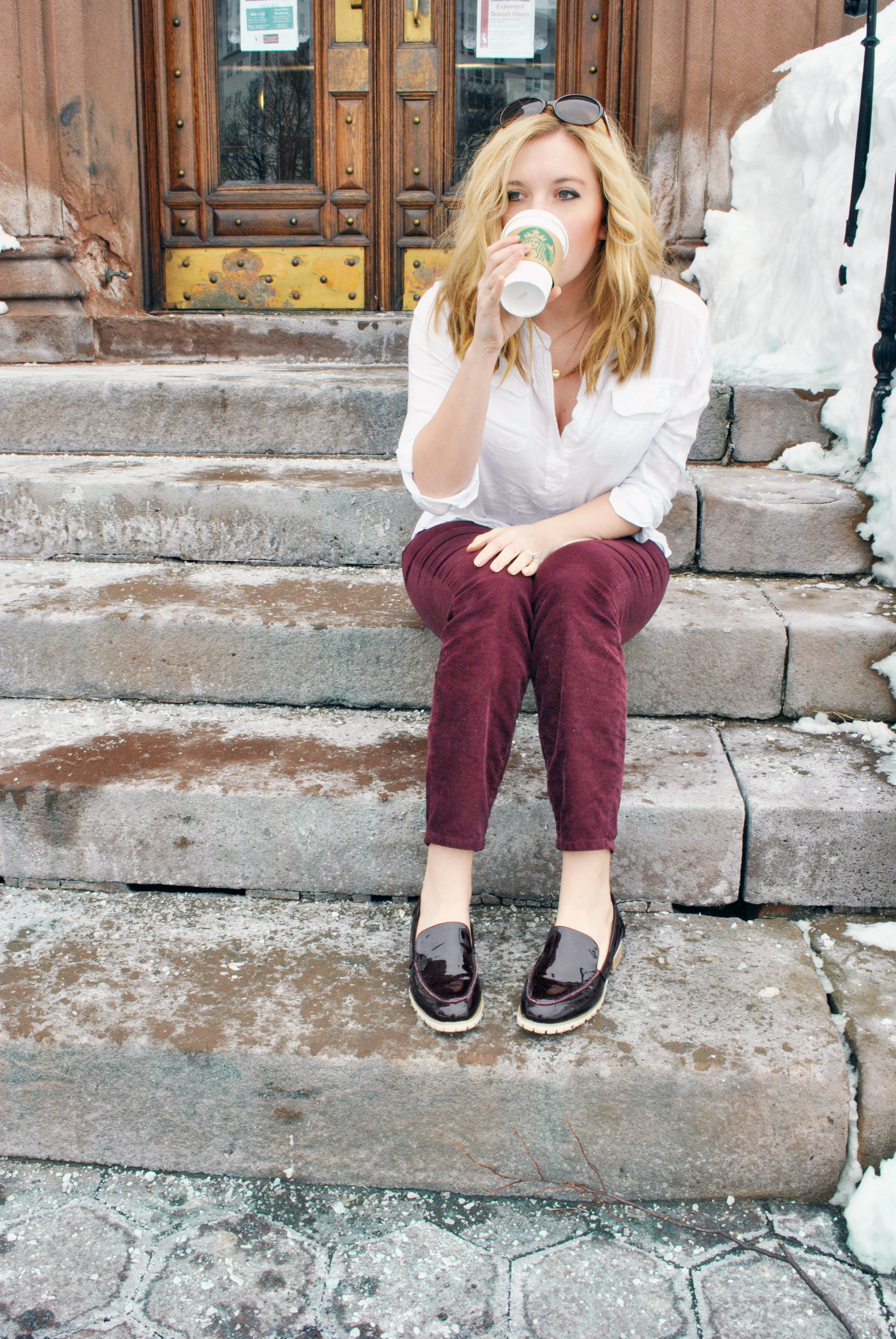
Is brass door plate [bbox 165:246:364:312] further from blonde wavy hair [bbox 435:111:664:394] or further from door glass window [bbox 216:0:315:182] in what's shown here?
blonde wavy hair [bbox 435:111:664:394]

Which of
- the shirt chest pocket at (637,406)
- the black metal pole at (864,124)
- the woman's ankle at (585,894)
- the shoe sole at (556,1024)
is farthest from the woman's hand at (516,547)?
the black metal pole at (864,124)

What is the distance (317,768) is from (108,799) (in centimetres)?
38

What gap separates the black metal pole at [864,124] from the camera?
8.29 feet

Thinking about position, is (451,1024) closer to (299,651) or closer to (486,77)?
(299,651)

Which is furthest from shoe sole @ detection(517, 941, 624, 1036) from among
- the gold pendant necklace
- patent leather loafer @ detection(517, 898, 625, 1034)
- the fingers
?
the gold pendant necklace

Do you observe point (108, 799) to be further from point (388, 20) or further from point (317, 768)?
point (388, 20)

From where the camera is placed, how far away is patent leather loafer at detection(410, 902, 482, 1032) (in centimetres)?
145

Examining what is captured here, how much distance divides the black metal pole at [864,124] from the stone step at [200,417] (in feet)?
2.25

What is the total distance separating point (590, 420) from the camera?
1799 millimetres

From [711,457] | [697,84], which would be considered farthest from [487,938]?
[697,84]

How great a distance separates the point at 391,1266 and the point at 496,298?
137 centimetres

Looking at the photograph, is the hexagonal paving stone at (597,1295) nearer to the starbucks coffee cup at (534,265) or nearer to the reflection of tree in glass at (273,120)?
the starbucks coffee cup at (534,265)

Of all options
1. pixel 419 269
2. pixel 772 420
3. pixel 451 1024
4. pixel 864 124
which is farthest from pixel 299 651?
pixel 419 269

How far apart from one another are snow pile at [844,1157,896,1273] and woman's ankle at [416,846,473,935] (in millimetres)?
650
